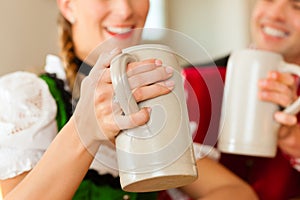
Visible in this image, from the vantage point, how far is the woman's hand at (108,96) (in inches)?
18.8

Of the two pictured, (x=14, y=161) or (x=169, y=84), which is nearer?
(x=169, y=84)

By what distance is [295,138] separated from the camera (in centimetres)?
83

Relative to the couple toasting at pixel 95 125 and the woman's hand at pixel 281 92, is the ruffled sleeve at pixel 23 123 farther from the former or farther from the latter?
the woman's hand at pixel 281 92

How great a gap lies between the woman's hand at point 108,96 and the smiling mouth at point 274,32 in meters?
0.57

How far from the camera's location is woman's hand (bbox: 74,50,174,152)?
1.57 feet

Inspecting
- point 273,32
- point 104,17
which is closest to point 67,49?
point 104,17

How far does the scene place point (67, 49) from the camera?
32.3 inches

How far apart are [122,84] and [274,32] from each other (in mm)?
630

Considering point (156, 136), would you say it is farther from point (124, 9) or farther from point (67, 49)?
point (67, 49)

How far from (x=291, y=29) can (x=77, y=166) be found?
0.62 m

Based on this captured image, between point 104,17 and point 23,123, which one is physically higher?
point 104,17

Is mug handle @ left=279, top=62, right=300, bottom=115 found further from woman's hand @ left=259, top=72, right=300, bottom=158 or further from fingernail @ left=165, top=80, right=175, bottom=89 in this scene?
fingernail @ left=165, top=80, right=175, bottom=89

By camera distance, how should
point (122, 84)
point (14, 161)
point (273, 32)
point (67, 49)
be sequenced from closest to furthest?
point (122, 84)
point (14, 161)
point (67, 49)
point (273, 32)

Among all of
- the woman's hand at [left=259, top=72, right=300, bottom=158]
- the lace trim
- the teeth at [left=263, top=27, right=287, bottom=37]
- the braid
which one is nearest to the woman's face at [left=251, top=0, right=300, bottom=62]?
the teeth at [left=263, top=27, right=287, bottom=37]
